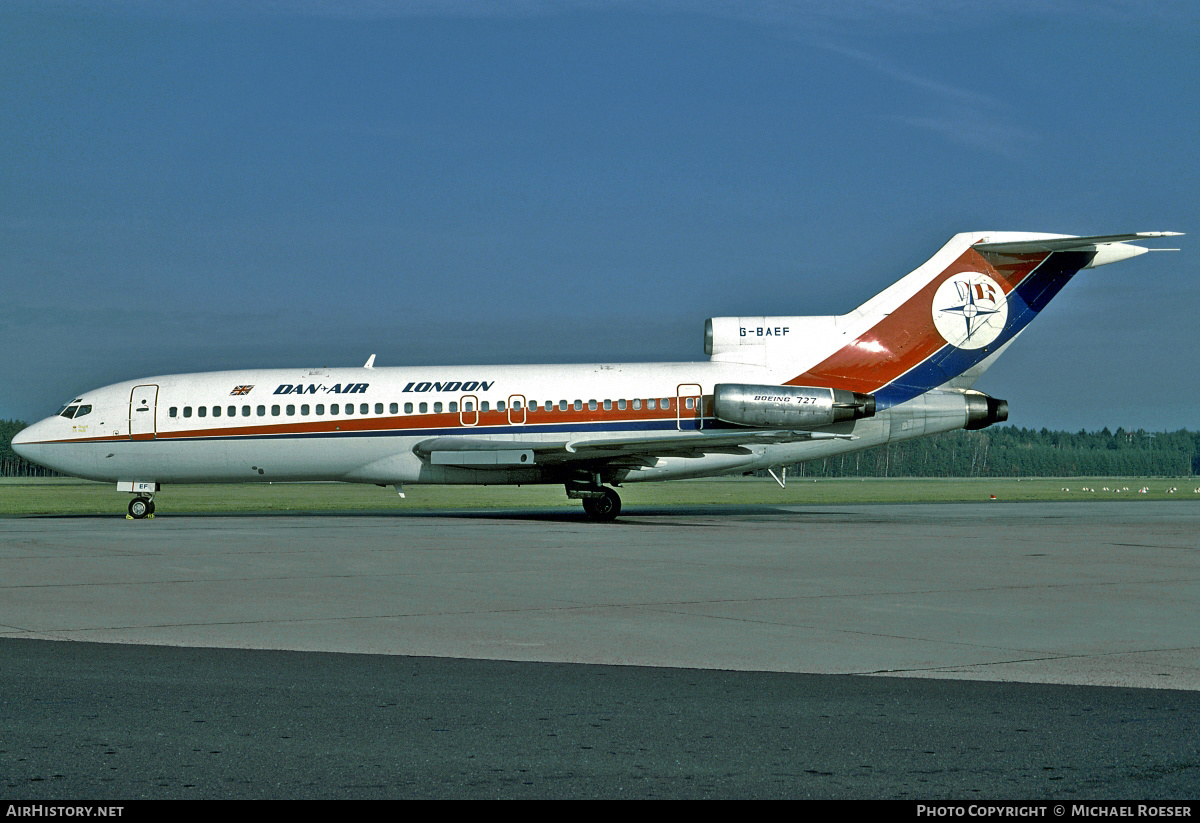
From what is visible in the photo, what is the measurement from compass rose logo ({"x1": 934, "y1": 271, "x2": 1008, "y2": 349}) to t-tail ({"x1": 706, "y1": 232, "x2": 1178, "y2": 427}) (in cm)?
2

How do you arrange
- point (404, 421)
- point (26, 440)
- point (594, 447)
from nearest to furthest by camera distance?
1. point (594, 447)
2. point (404, 421)
3. point (26, 440)

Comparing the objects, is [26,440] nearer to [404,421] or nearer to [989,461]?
[404,421]

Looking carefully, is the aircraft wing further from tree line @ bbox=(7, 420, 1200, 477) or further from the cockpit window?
tree line @ bbox=(7, 420, 1200, 477)

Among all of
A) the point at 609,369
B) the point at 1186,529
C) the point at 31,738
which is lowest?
the point at 1186,529

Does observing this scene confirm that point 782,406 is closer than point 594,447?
No

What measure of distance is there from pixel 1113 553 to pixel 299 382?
19.5 metres

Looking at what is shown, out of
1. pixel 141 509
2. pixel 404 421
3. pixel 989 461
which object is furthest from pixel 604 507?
pixel 989 461

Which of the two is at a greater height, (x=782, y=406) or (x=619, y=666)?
(x=782, y=406)

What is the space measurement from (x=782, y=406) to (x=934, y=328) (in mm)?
4674

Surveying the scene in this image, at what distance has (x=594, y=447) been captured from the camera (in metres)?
27.5

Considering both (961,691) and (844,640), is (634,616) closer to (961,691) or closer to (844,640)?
(844,640)
